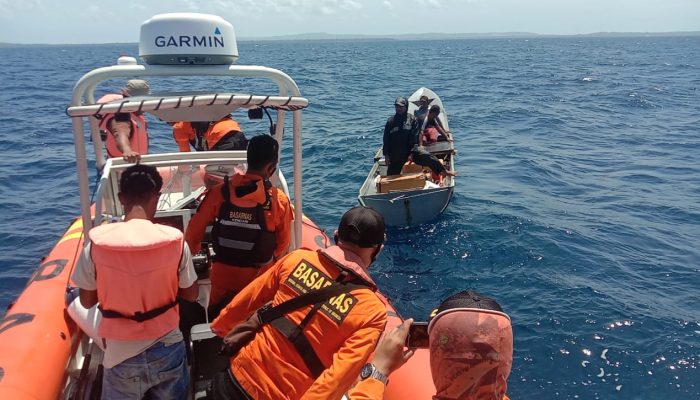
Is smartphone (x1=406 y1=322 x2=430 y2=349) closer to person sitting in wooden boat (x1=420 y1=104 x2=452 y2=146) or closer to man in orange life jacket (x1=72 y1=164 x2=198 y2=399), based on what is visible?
man in orange life jacket (x1=72 y1=164 x2=198 y2=399)

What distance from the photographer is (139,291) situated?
7.97ft

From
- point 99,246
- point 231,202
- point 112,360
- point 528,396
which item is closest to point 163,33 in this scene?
point 231,202

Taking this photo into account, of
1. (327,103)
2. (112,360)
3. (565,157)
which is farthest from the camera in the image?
(327,103)

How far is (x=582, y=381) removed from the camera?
5.16 metres

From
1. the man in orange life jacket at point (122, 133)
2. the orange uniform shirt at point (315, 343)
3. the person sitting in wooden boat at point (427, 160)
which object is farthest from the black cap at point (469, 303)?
the person sitting in wooden boat at point (427, 160)

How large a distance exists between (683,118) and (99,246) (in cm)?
2290

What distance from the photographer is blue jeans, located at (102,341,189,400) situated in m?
2.61

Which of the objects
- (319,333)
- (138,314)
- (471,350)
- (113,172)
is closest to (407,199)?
(113,172)

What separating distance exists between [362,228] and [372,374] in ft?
2.10

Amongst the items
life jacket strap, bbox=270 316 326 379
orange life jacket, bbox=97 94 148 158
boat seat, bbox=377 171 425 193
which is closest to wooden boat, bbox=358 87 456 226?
boat seat, bbox=377 171 425 193

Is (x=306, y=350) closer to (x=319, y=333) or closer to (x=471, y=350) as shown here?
(x=319, y=333)

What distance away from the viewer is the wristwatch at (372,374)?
6.12 ft

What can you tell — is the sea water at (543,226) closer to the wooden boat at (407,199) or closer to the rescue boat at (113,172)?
the wooden boat at (407,199)

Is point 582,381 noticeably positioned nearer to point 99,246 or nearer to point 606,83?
point 99,246
